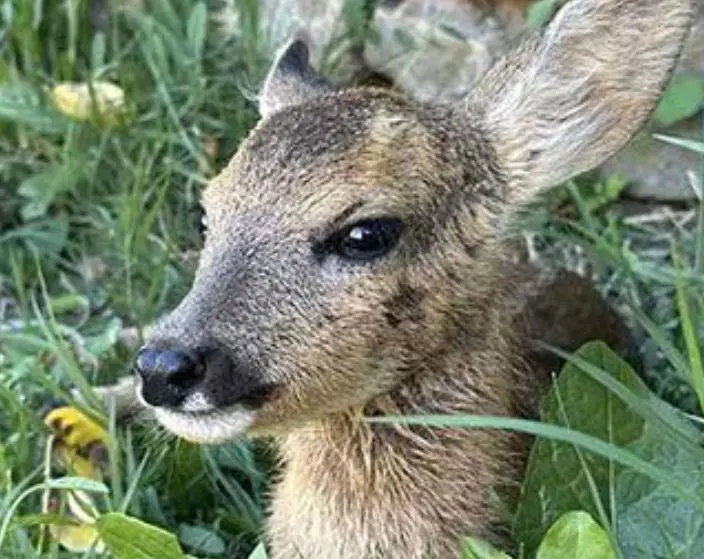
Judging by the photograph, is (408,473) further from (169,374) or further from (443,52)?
(443,52)

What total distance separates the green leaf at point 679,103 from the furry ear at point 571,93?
1334 mm

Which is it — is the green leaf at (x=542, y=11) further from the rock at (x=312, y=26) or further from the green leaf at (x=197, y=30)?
the green leaf at (x=197, y=30)

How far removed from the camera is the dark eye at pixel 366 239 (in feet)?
12.5

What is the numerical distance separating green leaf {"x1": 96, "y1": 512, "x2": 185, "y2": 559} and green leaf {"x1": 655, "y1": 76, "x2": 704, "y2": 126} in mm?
2151

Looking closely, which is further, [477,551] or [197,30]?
[197,30]

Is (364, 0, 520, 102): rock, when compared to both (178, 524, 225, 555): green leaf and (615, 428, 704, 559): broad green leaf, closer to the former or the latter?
(178, 524, 225, 555): green leaf

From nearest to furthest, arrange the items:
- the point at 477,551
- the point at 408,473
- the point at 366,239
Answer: the point at 477,551, the point at 366,239, the point at 408,473

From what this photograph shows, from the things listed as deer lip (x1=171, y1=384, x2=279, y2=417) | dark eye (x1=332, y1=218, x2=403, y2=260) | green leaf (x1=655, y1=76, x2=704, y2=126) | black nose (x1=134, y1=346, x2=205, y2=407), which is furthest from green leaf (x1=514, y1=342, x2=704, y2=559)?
green leaf (x1=655, y1=76, x2=704, y2=126)

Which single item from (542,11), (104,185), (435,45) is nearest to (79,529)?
(104,185)

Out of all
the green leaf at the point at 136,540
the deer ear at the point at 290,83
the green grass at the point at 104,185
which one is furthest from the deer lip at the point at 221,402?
the green grass at the point at 104,185

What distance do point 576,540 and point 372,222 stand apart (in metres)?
0.65

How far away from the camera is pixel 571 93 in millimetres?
4168

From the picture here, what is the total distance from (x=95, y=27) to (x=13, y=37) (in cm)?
33

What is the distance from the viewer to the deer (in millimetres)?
3727
